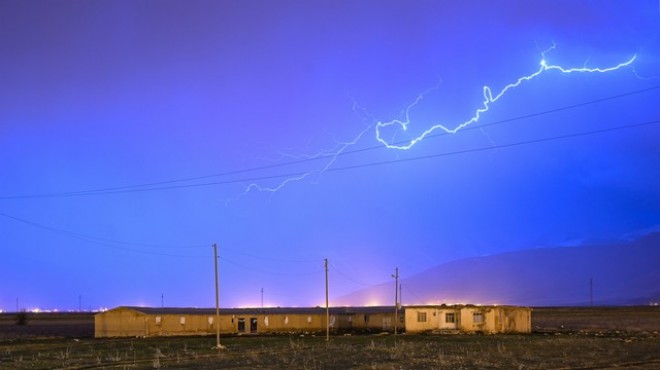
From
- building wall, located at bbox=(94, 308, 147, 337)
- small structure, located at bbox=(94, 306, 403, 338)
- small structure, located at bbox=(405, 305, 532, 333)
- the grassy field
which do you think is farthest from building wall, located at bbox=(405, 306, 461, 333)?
building wall, located at bbox=(94, 308, 147, 337)

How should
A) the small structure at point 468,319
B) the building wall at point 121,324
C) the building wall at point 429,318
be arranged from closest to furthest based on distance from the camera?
1. the small structure at point 468,319
2. the building wall at point 121,324
3. the building wall at point 429,318

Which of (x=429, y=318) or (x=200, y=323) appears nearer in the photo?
(x=429, y=318)

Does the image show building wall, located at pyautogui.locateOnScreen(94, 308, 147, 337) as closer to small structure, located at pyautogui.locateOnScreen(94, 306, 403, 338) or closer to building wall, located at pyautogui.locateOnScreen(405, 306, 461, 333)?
small structure, located at pyautogui.locateOnScreen(94, 306, 403, 338)

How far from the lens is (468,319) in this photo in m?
65.9

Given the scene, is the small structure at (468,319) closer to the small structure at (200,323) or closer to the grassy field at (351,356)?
the small structure at (200,323)

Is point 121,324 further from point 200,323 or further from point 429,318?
point 429,318

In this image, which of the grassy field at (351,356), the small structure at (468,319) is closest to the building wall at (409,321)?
the small structure at (468,319)

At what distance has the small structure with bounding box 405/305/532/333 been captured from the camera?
6594cm

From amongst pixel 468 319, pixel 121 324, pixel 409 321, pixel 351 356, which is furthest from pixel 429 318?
pixel 351 356

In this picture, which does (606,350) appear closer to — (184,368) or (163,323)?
(184,368)

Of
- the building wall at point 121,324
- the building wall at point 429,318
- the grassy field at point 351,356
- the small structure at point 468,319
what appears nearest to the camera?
the grassy field at point 351,356

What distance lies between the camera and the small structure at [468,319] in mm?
65938

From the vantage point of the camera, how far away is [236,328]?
70188mm

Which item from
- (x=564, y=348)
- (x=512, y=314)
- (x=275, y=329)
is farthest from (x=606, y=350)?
(x=275, y=329)
